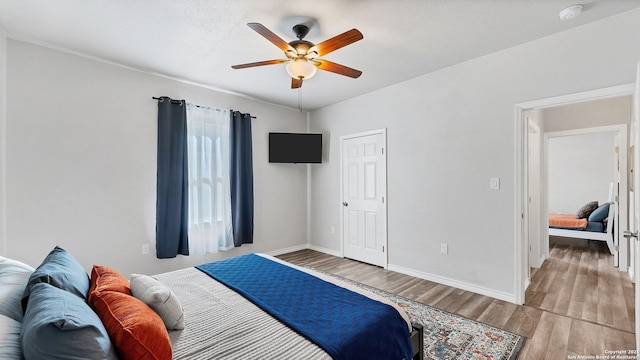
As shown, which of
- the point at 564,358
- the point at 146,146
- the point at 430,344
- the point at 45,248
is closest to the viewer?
the point at 564,358

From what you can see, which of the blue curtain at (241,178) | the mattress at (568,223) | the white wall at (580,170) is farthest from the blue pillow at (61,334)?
the white wall at (580,170)

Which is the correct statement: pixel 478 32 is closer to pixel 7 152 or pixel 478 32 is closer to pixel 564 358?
pixel 564 358

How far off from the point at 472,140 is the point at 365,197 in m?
1.71

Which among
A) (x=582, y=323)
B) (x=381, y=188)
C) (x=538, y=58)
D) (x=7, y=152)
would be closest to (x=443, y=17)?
(x=538, y=58)

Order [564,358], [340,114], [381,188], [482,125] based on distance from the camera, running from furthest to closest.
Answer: [340,114]
[381,188]
[482,125]
[564,358]

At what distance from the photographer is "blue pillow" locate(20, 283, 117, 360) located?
32.2 inches

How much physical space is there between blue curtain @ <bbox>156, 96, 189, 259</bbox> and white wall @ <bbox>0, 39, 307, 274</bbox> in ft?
0.37

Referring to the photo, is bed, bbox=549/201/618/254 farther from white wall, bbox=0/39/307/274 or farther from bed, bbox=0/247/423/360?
white wall, bbox=0/39/307/274

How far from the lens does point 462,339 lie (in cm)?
220

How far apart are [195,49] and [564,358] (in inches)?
158

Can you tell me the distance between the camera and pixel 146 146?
343cm

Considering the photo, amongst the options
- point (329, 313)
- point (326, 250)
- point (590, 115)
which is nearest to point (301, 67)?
point (329, 313)

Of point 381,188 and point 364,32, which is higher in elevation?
point 364,32

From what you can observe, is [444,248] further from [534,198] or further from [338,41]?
[338,41]
